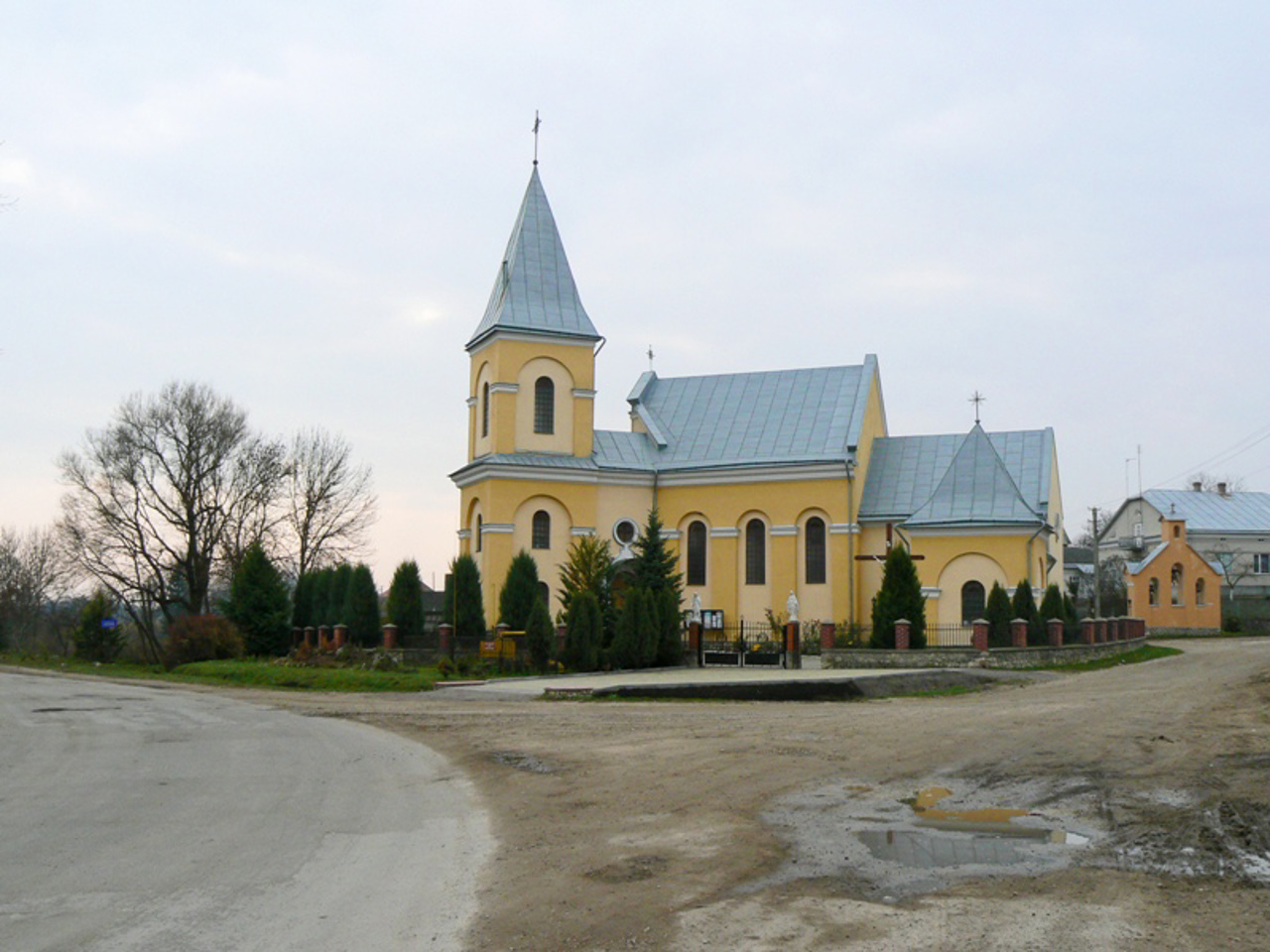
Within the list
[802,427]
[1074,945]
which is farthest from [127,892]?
[802,427]

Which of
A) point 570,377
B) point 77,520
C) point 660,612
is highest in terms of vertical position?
point 570,377

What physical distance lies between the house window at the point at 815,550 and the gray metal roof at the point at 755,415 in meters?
2.03

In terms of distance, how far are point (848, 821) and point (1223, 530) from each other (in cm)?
7449

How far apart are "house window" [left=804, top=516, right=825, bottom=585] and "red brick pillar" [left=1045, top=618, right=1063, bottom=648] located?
710 cm

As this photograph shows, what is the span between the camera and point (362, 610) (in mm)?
36250

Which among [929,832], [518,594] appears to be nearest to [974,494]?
[518,594]

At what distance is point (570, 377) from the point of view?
38.7 m

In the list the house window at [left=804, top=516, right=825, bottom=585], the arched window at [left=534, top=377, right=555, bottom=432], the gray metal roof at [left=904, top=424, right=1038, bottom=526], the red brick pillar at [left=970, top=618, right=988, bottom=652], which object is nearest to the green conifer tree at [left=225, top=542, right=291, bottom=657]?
the arched window at [left=534, top=377, right=555, bottom=432]

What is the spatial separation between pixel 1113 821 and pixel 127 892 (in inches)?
268

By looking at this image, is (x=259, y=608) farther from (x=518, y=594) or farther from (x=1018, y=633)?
(x=1018, y=633)

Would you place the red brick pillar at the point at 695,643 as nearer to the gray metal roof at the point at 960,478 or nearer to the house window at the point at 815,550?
the house window at the point at 815,550

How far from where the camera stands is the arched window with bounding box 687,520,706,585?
3912 centimetres

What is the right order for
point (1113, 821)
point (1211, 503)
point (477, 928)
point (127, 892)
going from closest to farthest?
point (477, 928), point (127, 892), point (1113, 821), point (1211, 503)

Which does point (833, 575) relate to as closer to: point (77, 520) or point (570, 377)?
point (570, 377)
